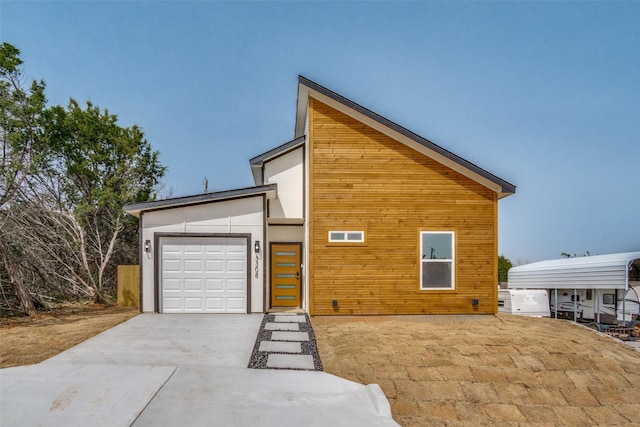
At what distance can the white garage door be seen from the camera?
10.9 metres

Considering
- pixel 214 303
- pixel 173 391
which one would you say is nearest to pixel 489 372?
pixel 173 391

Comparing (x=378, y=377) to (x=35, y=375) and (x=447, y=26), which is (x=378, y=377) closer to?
(x=35, y=375)

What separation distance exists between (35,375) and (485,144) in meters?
13.9

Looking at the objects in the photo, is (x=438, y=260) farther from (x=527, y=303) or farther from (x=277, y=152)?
(x=527, y=303)

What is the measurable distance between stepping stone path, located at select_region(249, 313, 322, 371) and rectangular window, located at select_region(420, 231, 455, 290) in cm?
339

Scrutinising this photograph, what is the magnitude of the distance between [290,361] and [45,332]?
19.3 ft

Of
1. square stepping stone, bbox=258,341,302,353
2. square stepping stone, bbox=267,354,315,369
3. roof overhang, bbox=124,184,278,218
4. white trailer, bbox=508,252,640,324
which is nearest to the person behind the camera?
square stepping stone, bbox=267,354,315,369

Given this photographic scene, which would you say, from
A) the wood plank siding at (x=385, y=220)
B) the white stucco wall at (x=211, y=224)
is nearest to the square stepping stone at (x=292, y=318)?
the wood plank siding at (x=385, y=220)

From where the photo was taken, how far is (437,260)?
34.7 ft

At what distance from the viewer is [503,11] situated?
1180cm

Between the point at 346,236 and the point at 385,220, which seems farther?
the point at 385,220

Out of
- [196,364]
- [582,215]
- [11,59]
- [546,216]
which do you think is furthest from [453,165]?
[582,215]

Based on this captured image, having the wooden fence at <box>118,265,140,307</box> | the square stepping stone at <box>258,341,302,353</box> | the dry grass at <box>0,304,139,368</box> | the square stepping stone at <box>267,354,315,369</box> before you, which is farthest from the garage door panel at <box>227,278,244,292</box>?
the wooden fence at <box>118,265,140,307</box>

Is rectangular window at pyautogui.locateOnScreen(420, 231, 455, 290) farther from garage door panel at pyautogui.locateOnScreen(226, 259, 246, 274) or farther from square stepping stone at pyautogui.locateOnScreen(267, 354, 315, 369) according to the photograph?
Answer: garage door panel at pyautogui.locateOnScreen(226, 259, 246, 274)
